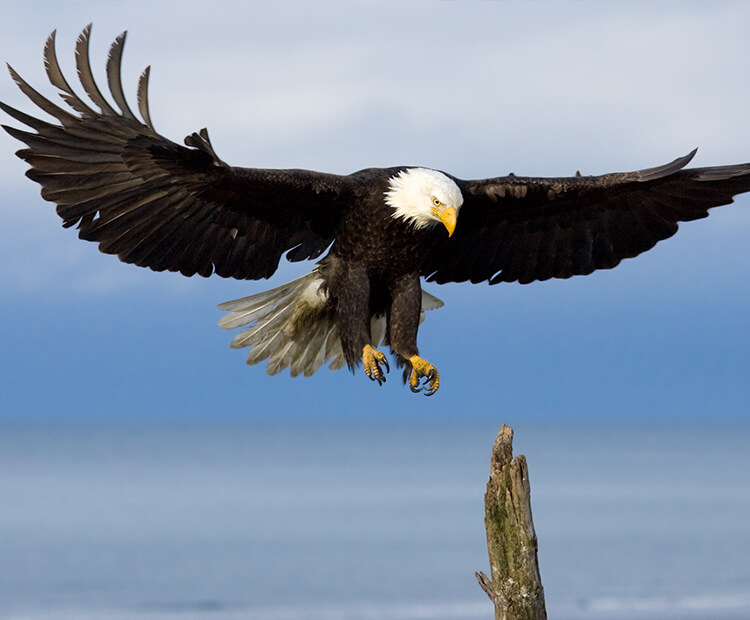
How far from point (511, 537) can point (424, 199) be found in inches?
79.3

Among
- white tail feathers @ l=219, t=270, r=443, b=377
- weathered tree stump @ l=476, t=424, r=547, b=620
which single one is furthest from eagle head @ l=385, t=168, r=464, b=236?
weathered tree stump @ l=476, t=424, r=547, b=620

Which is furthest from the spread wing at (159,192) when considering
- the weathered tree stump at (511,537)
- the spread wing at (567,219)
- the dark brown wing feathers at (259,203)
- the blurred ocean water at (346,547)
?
the blurred ocean water at (346,547)

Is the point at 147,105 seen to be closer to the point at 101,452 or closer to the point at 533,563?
the point at 533,563

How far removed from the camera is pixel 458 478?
54.2 meters

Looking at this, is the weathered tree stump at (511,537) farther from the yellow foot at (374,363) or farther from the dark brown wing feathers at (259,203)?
the dark brown wing feathers at (259,203)

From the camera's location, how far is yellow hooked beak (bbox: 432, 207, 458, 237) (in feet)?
24.5

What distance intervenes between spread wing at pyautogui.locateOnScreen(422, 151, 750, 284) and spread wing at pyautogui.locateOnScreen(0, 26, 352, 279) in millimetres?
958

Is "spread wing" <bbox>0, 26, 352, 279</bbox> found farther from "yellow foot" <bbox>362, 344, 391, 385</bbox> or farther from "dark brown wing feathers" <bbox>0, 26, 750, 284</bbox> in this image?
"yellow foot" <bbox>362, 344, 391, 385</bbox>

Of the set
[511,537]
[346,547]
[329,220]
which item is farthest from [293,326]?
[346,547]

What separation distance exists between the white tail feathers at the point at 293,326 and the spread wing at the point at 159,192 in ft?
1.39

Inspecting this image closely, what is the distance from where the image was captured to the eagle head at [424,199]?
24.7 ft

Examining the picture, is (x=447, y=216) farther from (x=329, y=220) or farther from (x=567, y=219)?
(x=567, y=219)

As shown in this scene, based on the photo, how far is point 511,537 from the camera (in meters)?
6.47

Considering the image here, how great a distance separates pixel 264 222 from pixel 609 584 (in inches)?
622
